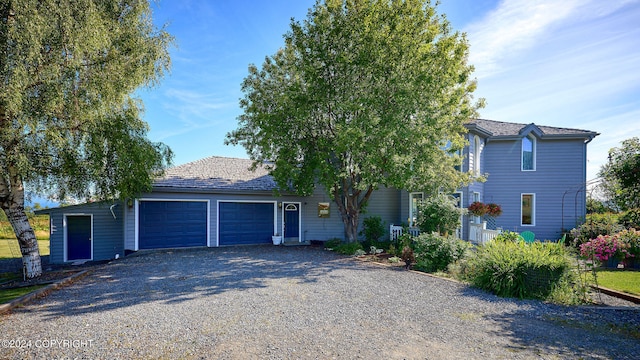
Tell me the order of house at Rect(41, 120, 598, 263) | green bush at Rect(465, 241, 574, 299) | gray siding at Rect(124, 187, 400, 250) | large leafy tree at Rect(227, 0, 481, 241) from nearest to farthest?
green bush at Rect(465, 241, 574, 299)
large leafy tree at Rect(227, 0, 481, 241)
house at Rect(41, 120, 598, 263)
gray siding at Rect(124, 187, 400, 250)

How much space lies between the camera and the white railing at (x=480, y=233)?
11.9 m

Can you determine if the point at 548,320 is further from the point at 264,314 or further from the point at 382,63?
the point at 382,63

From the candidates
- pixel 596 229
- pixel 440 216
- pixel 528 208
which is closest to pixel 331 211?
pixel 440 216

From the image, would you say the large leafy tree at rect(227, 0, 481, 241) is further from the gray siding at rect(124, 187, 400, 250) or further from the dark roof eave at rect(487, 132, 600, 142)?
the dark roof eave at rect(487, 132, 600, 142)

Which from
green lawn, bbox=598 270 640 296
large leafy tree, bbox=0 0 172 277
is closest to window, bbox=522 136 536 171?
green lawn, bbox=598 270 640 296

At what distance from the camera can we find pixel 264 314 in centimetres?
549

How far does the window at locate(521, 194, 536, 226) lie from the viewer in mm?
15141

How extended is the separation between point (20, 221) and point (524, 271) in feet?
44.1

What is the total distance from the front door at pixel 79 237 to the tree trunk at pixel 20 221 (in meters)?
4.44

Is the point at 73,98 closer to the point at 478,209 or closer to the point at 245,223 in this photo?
the point at 245,223

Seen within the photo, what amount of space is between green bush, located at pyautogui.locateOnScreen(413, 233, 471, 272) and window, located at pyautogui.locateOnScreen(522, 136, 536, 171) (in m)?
8.36

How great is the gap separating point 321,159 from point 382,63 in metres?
4.15

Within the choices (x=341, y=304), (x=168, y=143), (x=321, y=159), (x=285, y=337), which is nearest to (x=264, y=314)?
(x=285, y=337)

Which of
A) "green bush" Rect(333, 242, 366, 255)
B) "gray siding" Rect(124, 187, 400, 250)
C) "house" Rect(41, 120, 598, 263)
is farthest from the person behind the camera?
"gray siding" Rect(124, 187, 400, 250)
